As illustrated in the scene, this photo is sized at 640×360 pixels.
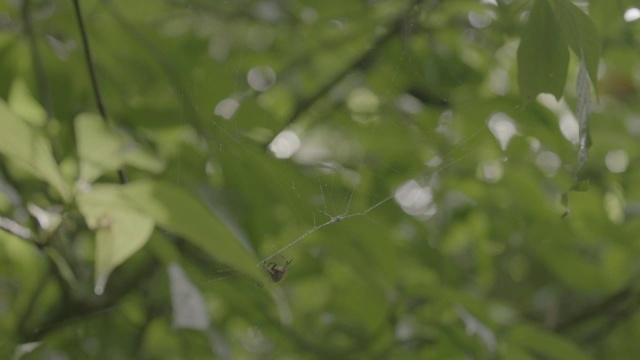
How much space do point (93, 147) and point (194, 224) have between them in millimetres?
174

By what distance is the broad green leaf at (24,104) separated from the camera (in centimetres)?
60

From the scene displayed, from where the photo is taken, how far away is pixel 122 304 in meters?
0.72

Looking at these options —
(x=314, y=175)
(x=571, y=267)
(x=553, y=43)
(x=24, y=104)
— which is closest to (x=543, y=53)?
(x=553, y=43)

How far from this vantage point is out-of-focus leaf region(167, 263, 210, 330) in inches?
18.4

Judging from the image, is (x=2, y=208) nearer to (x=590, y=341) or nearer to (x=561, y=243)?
(x=561, y=243)

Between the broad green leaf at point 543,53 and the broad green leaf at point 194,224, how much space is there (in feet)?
0.57

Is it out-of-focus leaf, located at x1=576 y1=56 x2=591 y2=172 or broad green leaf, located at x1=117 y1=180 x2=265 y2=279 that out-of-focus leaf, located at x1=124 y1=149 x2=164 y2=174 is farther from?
out-of-focus leaf, located at x1=576 y1=56 x2=591 y2=172

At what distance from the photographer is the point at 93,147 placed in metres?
0.47

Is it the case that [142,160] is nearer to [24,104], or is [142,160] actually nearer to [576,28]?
[24,104]

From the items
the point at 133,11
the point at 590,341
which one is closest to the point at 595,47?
the point at 133,11

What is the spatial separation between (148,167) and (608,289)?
0.64 m

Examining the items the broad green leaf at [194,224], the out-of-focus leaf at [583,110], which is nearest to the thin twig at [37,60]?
the broad green leaf at [194,224]

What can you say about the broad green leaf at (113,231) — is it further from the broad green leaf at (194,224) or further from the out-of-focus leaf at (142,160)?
the out-of-focus leaf at (142,160)

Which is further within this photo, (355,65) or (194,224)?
(355,65)
